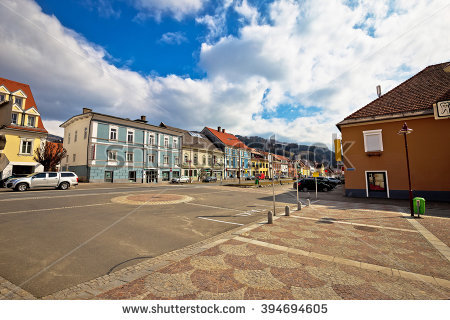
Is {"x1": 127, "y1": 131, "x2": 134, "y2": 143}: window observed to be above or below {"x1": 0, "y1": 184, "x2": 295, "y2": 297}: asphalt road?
above

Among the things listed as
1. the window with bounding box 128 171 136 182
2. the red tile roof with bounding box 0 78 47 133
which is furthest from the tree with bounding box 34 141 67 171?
the window with bounding box 128 171 136 182

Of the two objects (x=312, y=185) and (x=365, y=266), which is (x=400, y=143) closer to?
(x=312, y=185)

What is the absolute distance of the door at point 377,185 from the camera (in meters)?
16.0

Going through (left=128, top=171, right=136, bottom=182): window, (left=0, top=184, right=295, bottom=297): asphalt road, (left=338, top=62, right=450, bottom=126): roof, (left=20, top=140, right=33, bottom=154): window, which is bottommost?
(left=0, top=184, right=295, bottom=297): asphalt road

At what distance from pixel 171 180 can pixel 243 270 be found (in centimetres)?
3682

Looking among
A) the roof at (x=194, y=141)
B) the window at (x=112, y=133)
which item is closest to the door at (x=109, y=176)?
the window at (x=112, y=133)

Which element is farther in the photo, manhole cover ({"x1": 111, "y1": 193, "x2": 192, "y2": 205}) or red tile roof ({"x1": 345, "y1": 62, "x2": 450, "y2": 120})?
red tile roof ({"x1": 345, "y1": 62, "x2": 450, "y2": 120})

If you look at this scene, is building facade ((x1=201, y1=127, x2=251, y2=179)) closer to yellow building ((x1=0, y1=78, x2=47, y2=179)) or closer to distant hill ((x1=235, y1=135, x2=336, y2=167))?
distant hill ((x1=235, y1=135, x2=336, y2=167))

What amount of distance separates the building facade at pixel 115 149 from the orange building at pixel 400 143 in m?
31.5

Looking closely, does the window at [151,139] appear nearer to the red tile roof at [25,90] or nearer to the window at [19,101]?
the red tile roof at [25,90]

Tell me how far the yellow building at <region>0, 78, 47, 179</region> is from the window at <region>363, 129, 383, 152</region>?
130 ft

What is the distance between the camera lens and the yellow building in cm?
2486

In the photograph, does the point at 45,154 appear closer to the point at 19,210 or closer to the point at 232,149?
the point at 19,210

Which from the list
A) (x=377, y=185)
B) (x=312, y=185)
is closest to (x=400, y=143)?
(x=377, y=185)
